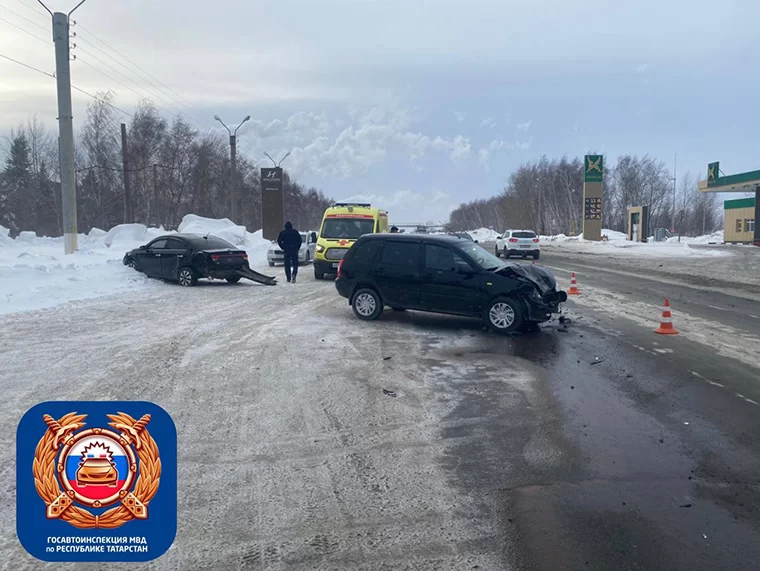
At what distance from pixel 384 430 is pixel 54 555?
3263 millimetres

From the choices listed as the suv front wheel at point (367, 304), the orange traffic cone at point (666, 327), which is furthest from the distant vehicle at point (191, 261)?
the orange traffic cone at point (666, 327)

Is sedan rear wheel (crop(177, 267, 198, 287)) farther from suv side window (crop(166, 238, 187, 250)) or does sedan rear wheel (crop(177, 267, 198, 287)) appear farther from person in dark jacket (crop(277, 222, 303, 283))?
person in dark jacket (crop(277, 222, 303, 283))

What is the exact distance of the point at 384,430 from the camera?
5.64m

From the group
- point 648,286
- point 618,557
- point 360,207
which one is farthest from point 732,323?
point 360,207

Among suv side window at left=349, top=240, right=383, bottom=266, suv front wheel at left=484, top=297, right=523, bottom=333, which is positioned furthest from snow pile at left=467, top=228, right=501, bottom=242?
suv front wheel at left=484, top=297, right=523, bottom=333

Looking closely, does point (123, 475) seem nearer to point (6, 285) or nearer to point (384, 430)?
point (384, 430)

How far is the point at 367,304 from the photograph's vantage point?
11.9 m

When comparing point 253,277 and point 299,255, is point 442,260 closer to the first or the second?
point 253,277

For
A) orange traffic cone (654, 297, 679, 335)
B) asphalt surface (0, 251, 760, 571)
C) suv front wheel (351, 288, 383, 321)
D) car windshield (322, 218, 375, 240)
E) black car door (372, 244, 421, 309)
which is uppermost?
car windshield (322, 218, 375, 240)

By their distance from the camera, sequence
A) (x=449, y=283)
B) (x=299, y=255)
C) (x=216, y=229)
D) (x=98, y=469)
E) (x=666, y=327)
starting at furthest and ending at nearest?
(x=216, y=229) < (x=299, y=255) < (x=449, y=283) < (x=666, y=327) < (x=98, y=469)

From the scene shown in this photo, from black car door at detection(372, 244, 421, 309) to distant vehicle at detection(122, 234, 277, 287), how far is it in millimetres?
7766

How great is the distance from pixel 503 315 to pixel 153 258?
12.2 m

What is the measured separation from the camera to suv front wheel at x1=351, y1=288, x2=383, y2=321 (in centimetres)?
1184

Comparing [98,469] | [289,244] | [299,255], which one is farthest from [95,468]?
[299,255]
